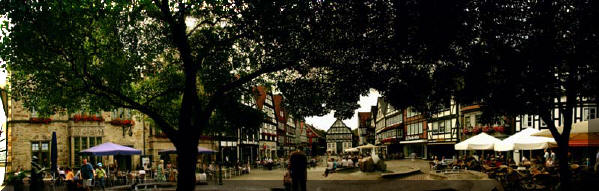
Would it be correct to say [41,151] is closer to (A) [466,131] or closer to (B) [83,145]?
(B) [83,145]

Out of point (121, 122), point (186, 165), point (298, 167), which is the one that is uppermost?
point (121, 122)

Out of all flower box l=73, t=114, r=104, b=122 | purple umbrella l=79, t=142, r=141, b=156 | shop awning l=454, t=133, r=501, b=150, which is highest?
flower box l=73, t=114, r=104, b=122

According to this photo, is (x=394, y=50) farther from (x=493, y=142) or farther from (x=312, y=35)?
(x=493, y=142)

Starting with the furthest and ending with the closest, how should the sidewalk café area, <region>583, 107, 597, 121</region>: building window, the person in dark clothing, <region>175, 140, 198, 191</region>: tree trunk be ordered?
<region>583, 107, 597, 121</region>: building window → the person in dark clothing → the sidewalk café area → <region>175, 140, 198, 191</region>: tree trunk

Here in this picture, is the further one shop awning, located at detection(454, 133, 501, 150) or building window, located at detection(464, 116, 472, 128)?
building window, located at detection(464, 116, 472, 128)

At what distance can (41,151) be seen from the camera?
30359 mm

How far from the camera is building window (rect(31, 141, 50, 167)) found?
30.2 m

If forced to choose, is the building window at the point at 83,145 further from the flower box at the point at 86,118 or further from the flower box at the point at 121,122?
the flower box at the point at 121,122

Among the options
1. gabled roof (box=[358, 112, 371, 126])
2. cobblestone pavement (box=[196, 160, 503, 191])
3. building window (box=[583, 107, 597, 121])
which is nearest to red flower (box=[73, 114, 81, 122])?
cobblestone pavement (box=[196, 160, 503, 191])

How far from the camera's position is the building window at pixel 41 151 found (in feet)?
99.0

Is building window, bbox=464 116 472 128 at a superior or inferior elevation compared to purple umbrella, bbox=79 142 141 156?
superior

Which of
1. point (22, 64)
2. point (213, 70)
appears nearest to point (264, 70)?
point (213, 70)

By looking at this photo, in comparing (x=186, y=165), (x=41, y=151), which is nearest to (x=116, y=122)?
(x=41, y=151)

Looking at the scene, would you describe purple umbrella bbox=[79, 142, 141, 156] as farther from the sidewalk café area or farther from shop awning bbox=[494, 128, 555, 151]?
shop awning bbox=[494, 128, 555, 151]
